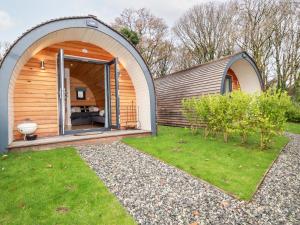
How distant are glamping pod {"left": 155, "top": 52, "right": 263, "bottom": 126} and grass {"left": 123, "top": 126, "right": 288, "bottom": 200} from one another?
324 cm

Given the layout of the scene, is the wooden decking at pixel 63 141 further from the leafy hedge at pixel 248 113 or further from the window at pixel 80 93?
the window at pixel 80 93

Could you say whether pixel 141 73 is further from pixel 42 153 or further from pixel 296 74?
pixel 296 74

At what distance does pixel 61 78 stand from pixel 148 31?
15.3m

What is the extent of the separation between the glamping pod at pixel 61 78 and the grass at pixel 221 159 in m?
1.74

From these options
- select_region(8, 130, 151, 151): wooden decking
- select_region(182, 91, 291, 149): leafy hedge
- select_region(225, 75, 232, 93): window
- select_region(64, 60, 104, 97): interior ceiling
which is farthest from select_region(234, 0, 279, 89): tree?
select_region(8, 130, 151, 151): wooden decking

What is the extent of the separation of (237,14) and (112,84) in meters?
16.4

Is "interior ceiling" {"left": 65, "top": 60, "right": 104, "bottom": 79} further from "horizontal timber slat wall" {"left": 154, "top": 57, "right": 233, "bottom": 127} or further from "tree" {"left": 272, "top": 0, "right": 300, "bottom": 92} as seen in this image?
"tree" {"left": 272, "top": 0, "right": 300, "bottom": 92}

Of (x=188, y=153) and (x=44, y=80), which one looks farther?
(x=44, y=80)

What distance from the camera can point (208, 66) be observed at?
1009 centimetres

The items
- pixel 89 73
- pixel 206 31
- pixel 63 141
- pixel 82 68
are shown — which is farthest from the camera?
pixel 206 31

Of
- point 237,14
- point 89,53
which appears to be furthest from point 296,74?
point 89,53

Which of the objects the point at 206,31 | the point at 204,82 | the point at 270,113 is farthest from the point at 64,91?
the point at 206,31

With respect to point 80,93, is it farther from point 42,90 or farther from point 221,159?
point 221,159

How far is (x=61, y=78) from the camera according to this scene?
254 inches
